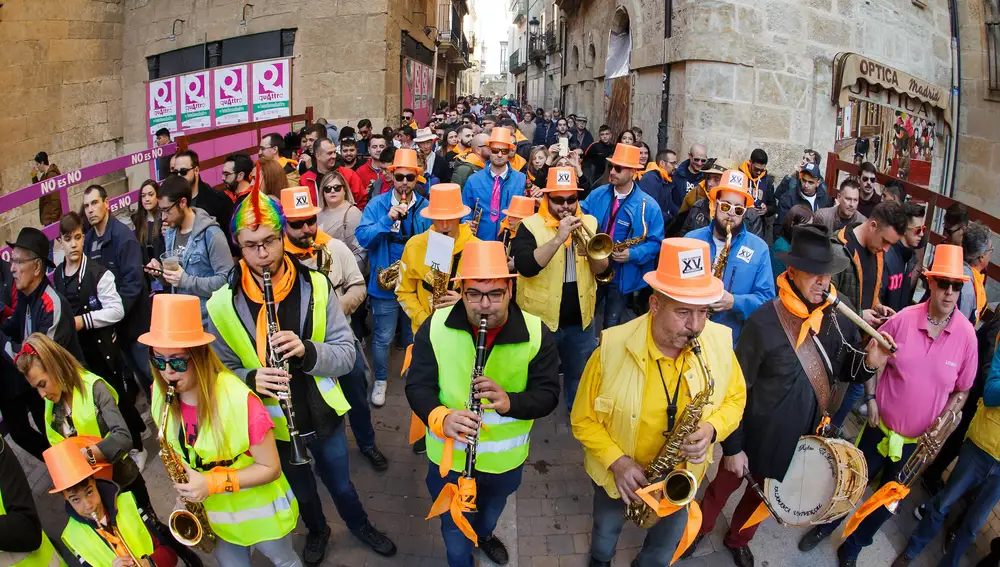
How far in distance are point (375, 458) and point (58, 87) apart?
1346 cm

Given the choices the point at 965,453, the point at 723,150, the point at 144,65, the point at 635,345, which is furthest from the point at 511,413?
the point at 144,65

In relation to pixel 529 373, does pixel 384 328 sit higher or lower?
lower

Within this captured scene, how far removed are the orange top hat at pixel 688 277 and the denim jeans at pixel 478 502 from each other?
53.1 inches

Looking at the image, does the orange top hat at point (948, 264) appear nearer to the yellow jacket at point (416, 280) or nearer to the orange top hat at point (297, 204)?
the yellow jacket at point (416, 280)

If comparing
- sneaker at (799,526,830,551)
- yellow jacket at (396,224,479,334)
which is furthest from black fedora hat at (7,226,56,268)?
sneaker at (799,526,830,551)

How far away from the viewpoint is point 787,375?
3.49m

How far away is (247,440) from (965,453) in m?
4.25

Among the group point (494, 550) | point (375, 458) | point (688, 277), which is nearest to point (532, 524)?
point (494, 550)

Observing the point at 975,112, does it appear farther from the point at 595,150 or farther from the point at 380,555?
the point at 380,555

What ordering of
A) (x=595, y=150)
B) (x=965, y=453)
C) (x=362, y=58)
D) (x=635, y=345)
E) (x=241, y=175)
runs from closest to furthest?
(x=635, y=345)
(x=965, y=453)
(x=241, y=175)
(x=595, y=150)
(x=362, y=58)

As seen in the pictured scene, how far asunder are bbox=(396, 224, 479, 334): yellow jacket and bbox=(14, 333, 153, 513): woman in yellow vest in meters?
1.97

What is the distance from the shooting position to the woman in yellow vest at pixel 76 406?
3326mm

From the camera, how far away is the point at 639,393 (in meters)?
3.12

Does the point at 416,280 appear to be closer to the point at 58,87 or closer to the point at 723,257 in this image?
the point at 723,257
